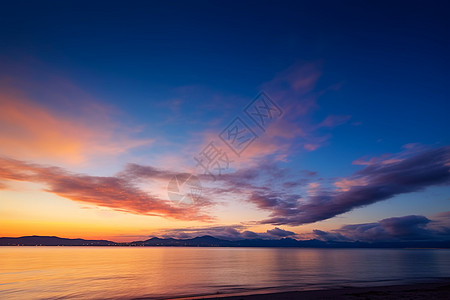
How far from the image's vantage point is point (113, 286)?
4656 centimetres

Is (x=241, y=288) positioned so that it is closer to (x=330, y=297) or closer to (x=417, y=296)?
(x=330, y=297)

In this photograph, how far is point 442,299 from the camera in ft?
98.1

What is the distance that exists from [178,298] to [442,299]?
30.7 metres

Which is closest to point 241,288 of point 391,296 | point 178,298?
point 178,298

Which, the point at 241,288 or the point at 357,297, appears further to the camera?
the point at 241,288

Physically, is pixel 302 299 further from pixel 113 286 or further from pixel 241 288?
pixel 113 286

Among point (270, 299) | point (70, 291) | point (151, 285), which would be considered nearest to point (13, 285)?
point (70, 291)

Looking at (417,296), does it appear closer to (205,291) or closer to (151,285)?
(205,291)

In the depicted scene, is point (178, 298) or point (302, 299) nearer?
point (302, 299)

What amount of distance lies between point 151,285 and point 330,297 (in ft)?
98.8

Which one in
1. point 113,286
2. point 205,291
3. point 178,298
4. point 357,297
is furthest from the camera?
point 113,286

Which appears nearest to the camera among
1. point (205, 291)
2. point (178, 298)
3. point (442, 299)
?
point (442, 299)

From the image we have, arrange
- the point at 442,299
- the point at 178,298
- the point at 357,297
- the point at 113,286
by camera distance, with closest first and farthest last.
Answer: the point at 442,299
the point at 357,297
the point at 178,298
the point at 113,286

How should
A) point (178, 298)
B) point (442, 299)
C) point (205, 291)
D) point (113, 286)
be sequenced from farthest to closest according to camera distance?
point (113, 286), point (205, 291), point (178, 298), point (442, 299)
